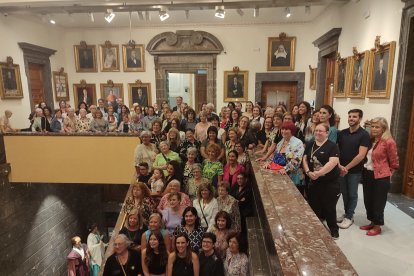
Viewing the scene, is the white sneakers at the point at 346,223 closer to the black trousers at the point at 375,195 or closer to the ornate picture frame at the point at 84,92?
the black trousers at the point at 375,195

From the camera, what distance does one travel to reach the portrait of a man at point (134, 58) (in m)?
10.9

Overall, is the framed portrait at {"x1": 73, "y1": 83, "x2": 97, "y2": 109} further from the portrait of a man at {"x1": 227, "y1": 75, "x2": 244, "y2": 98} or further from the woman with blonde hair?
the woman with blonde hair

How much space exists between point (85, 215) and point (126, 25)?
723 centimetres

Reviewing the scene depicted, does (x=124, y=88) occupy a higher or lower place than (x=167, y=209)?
higher

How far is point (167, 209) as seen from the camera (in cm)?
434

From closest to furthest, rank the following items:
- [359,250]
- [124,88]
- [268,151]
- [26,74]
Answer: [359,250], [268,151], [26,74], [124,88]

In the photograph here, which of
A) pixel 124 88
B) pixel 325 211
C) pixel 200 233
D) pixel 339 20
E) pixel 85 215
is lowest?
pixel 85 215

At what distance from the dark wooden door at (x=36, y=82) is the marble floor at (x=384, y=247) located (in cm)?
1014

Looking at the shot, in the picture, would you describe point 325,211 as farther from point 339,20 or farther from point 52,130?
point 52,130

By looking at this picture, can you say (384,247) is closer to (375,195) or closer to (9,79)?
(375,195)

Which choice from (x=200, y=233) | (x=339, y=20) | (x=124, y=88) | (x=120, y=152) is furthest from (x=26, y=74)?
(x=339, y=20)

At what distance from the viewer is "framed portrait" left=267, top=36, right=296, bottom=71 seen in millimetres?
10242

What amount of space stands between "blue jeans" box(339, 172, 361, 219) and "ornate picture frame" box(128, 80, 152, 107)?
857cm

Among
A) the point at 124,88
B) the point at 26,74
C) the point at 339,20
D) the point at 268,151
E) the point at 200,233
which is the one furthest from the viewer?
the point at 124,88
